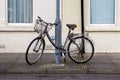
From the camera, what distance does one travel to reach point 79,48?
12.2 meters

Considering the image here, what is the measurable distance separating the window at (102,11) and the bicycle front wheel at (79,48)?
211cm

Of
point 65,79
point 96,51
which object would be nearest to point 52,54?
point 96,51

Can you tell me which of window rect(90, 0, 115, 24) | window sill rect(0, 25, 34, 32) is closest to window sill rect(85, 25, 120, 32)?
window rect(90, 0, 115, 24)

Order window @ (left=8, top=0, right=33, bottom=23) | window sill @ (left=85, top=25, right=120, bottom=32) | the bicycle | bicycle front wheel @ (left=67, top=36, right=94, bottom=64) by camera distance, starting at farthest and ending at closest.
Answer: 1. window @ (left=8, top=0, right=33, bottom=23)
2. window sill @ (left=85, top=25, right=120, bottom=32)
3. bicycle front wheel @ (left=67, top=36, right=94, bottom=64)
4. the bicycle

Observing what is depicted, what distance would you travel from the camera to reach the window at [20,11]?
14250mm

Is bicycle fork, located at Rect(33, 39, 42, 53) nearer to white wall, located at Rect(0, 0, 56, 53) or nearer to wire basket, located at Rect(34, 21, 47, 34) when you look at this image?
wire basket, located at Rect(34, 21, 47, 34)

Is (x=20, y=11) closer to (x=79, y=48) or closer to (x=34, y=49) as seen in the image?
(x=34, y=49)

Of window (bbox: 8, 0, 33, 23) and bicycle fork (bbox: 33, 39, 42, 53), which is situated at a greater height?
window (bbox: 8, 0, 33, 23)

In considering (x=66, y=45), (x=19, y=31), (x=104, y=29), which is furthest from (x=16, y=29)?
(x=104, y=29)

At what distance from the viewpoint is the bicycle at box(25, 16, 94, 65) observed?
1183cm

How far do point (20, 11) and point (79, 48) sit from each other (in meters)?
3.09

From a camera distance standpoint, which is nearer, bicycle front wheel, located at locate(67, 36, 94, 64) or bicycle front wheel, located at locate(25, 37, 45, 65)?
bicycle front wheel, located at locate(25, 37, 45, 65)

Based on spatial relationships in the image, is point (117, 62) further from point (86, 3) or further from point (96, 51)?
point (86, 3)

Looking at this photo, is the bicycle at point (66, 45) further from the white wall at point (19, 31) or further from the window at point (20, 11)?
the window at point (20, 11)
